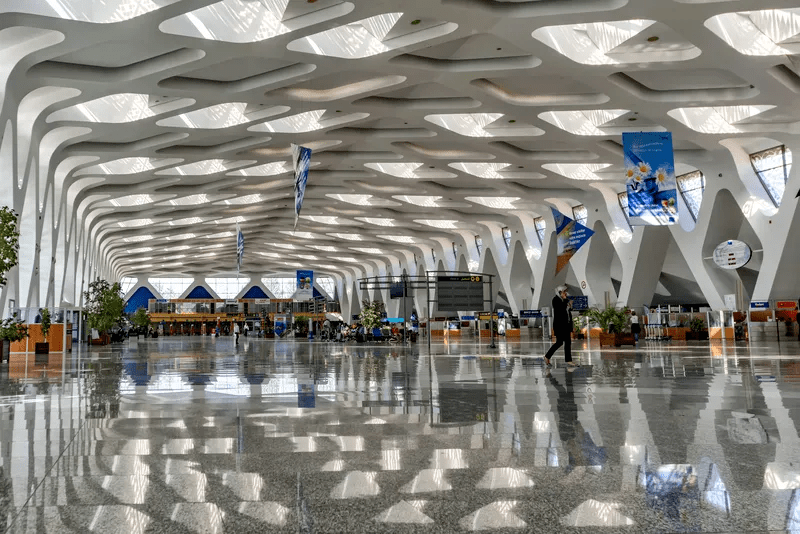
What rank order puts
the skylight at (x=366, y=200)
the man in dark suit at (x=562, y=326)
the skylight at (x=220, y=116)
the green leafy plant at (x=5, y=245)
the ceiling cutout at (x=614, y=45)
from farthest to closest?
Answer: 1. the skylight at (x=366, y=200)
2. the skylight at (x=220, y=116)
3. the ceiling cutout at (x=614, y=45)
4. the green leafy plant at (x=5, y=245)
5. the man in dark suit at (x=562, y=326)

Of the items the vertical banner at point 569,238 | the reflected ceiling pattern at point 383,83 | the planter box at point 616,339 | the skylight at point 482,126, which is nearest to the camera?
the reflected ceiling pattern at point 383,83

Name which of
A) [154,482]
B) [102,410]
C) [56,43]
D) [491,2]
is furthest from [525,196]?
[154,482]

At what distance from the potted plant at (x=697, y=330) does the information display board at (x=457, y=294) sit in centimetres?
2431

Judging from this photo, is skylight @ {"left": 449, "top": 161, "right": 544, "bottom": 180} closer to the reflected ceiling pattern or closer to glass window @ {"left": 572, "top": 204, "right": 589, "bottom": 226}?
the reflected ceiling pattern

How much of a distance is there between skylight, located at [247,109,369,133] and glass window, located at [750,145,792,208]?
673 inches

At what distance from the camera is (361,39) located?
20.0 m

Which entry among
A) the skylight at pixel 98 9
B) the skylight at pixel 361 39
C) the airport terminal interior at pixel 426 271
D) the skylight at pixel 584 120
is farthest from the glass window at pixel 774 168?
the skylight at pixel 98 9

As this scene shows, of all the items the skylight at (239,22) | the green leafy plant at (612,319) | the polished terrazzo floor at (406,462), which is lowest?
the polished terrazzo floor at (406,462)

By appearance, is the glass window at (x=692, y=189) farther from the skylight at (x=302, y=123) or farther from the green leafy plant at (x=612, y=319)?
the skylight at (x=302, y=123)

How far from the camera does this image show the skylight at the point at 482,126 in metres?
28.6

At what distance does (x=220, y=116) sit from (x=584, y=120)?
1422 centimetres

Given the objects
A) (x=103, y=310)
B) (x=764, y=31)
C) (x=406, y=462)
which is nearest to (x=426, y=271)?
(x=764, y=31)

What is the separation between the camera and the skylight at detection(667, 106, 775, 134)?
2648 centimetres

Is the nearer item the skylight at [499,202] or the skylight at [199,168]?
the skylight at [199,168]
